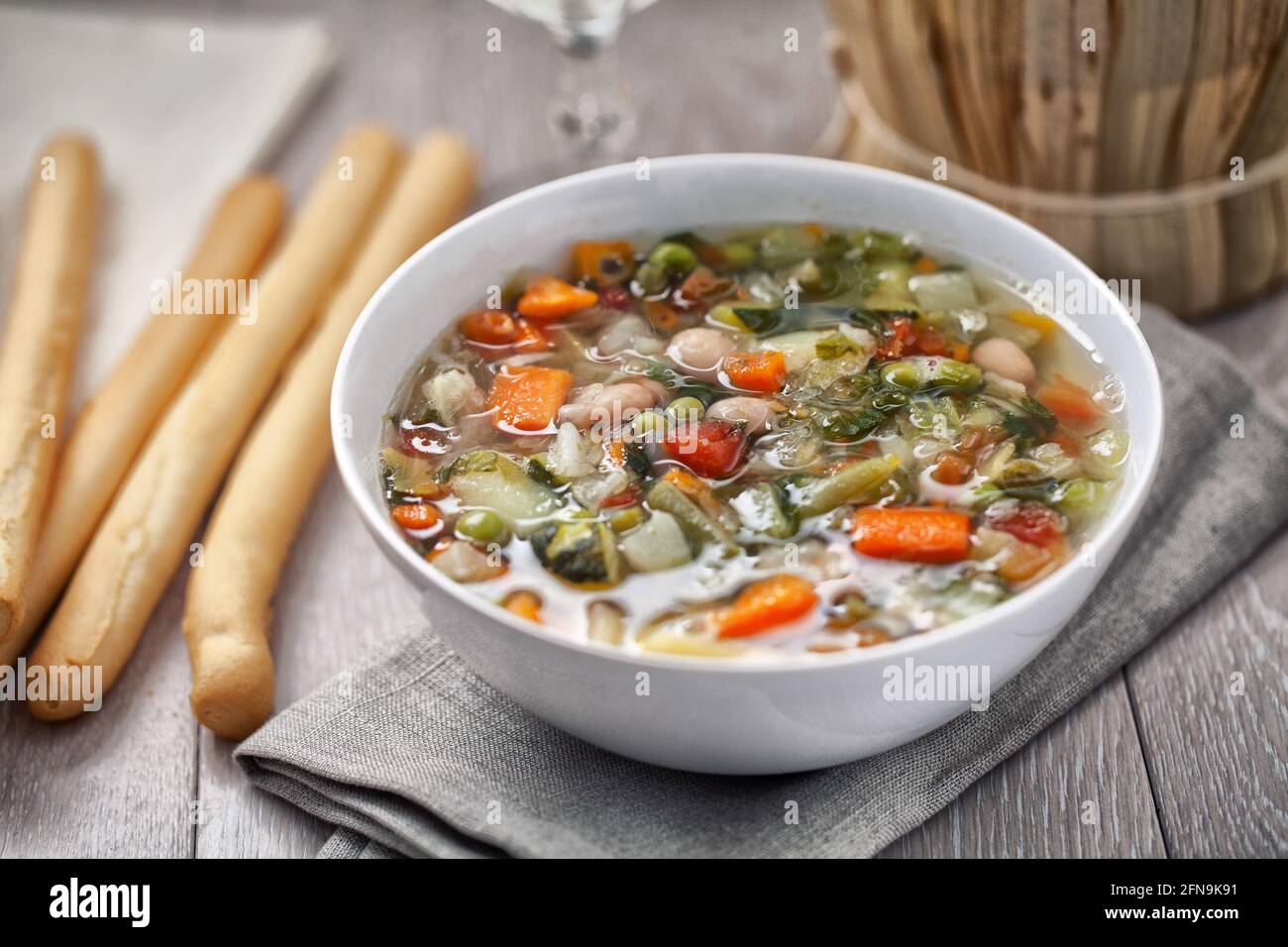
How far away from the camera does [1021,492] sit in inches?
79.2

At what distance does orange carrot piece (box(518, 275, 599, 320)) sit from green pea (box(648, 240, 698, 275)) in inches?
5.2

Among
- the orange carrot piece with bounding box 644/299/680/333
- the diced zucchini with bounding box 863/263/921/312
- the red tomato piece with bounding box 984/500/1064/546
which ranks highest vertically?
the diced zucchini with bounding box 863/263/921/312

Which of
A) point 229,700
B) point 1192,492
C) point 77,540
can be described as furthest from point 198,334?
point 1192,492

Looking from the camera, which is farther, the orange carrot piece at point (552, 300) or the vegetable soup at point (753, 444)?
the orange carrot piece at point (552, 300)

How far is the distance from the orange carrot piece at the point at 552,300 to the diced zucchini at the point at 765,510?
0.55 m

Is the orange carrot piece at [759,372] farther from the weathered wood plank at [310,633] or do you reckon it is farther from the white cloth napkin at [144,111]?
the white cloth napkin at [144,111]

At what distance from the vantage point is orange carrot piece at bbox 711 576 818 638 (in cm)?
181

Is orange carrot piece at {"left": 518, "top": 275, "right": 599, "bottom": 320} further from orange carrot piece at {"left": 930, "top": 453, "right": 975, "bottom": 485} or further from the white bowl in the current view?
orange carrot piece at {"left": 930, "top": 453, "right": 975, "bottom": 485}

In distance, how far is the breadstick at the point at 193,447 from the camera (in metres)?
2.27

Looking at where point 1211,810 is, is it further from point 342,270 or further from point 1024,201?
point 342,270

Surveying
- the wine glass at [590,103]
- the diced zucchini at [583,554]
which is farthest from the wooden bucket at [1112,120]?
the diced zucchini at [583,554]

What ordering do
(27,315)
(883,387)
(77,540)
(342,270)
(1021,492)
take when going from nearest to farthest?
(1021,492)
(883,387)
(77,540)
(27,315)
(342,270)

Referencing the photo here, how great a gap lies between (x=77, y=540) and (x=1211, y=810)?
1877mm

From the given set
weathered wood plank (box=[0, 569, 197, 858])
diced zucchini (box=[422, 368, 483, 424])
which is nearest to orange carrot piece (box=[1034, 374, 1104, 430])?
diced zucchini (box=[422, 368, 483, 424])
